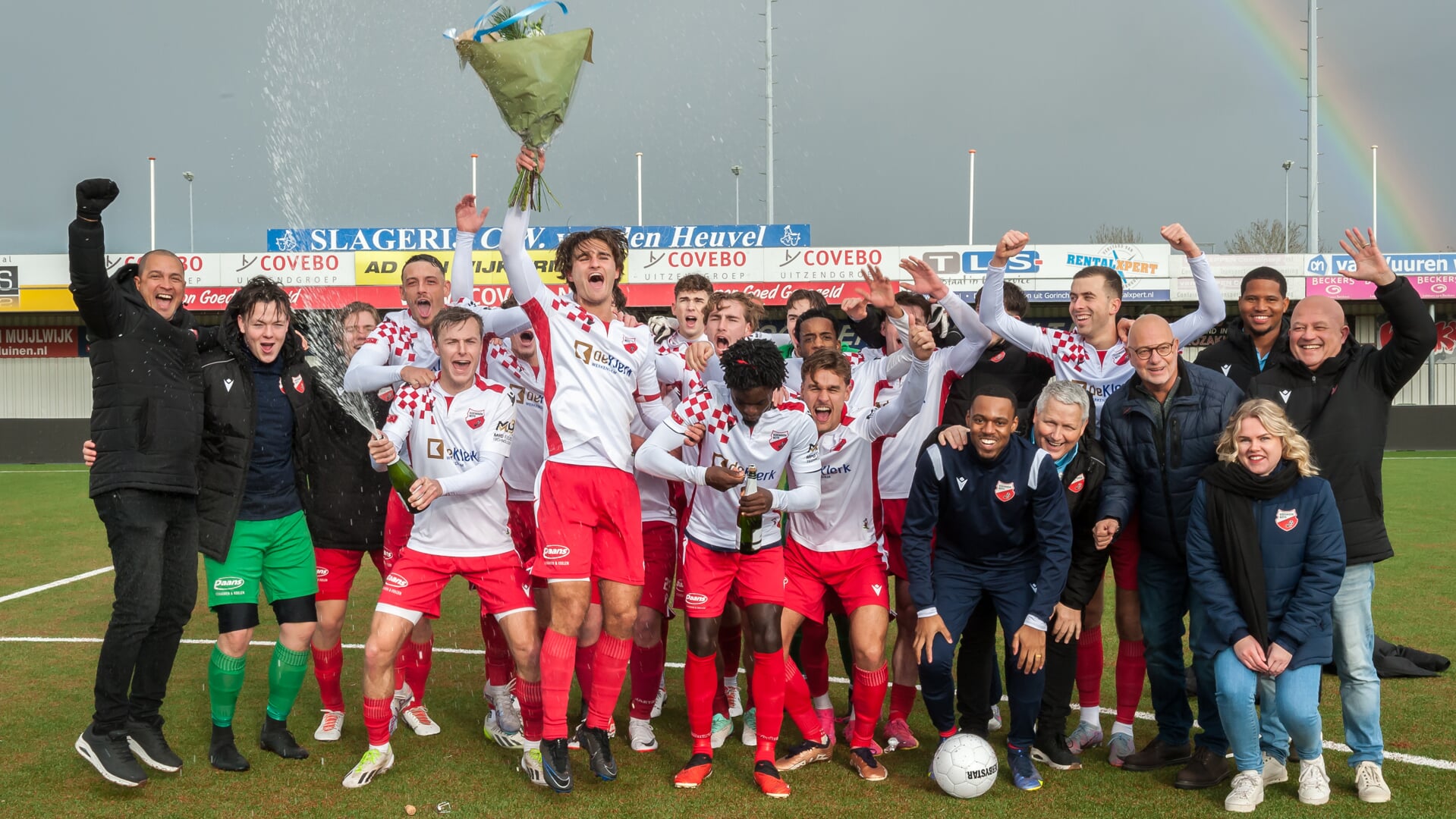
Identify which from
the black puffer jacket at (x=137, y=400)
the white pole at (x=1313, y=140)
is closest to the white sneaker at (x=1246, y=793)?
the black puffer jacket at (x=137, y=400)

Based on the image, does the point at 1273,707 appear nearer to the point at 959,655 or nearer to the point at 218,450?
the point at 959,655

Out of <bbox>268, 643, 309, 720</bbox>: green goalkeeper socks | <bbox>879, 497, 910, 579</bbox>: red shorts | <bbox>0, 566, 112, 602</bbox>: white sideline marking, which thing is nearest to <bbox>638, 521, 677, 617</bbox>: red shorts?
<bbox>879, 497, 910, 579</bbox>: red shorts

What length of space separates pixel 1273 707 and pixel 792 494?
85.8 inches

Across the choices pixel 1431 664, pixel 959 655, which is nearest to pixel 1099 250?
pixel 1431 664

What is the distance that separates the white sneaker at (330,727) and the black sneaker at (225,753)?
0.40 meters

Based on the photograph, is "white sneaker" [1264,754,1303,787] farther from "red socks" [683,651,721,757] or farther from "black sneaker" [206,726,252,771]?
"black sneaker" [206,726,252,771]

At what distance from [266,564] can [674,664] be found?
2753mm

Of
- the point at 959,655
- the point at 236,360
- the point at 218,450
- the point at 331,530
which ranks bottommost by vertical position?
the point at 959,655

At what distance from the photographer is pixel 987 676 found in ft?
16.2

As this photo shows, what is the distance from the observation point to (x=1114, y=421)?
497 cm

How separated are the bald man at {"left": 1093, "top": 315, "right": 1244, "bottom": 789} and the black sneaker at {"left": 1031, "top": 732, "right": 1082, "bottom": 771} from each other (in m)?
0.23

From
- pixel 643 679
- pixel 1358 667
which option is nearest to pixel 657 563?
pixel 643 679

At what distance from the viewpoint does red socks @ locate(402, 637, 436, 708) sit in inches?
222

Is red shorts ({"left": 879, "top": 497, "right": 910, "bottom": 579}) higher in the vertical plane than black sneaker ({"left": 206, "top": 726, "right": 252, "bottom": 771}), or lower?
higher
